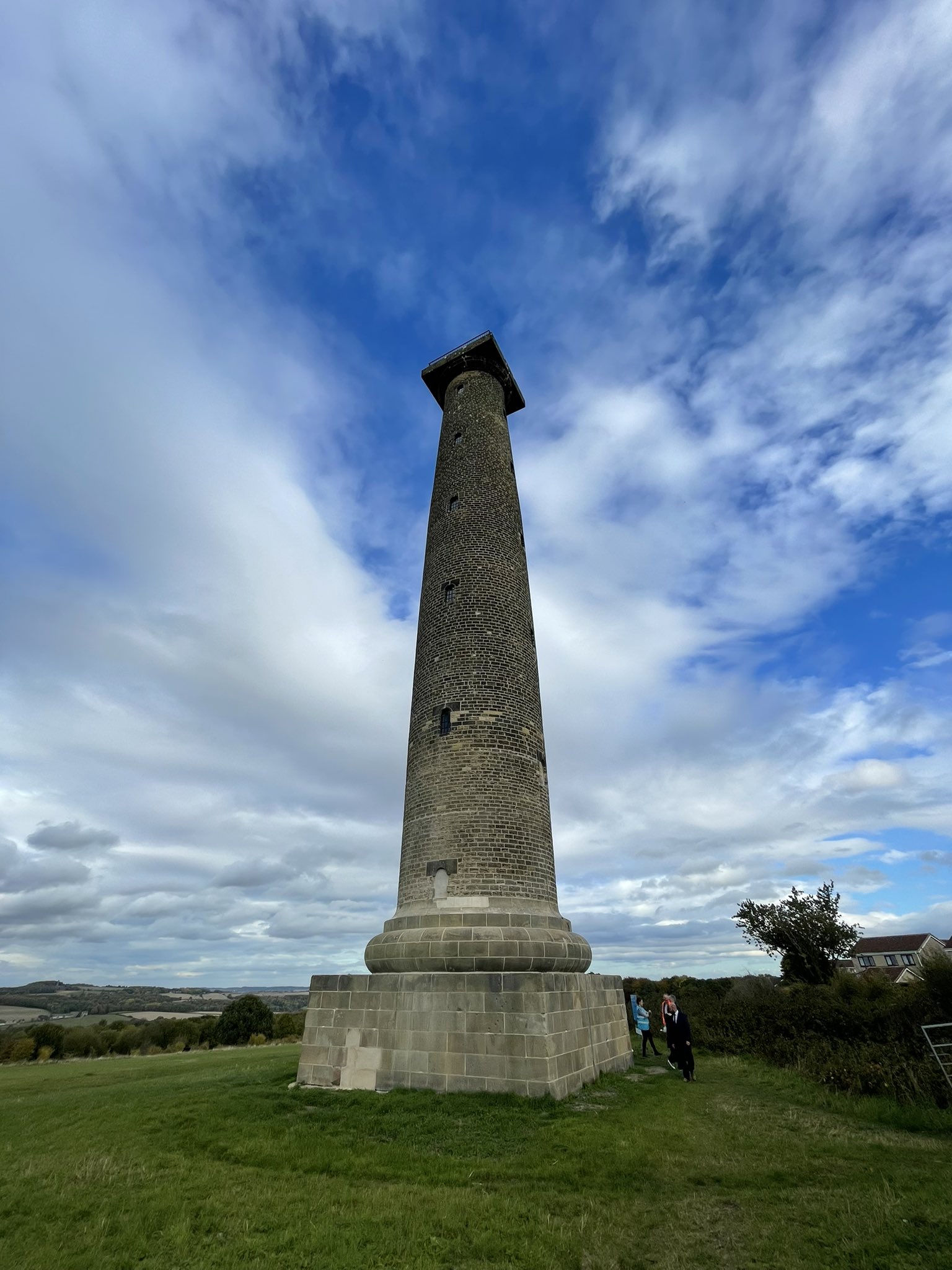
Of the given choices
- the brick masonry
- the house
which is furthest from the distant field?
the house

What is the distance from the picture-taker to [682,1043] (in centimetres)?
1252

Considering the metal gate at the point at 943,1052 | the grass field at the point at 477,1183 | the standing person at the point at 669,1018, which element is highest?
the standing person at the point at 669,1018

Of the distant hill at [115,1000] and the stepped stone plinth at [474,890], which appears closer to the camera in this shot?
the stepped stone plinth at [474,890]

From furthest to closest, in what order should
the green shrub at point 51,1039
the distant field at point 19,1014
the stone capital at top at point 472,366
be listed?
1. the distant field at point 19,1014
2. the green shrub at point 51,1039
3. the stone capital at top at point 472,366

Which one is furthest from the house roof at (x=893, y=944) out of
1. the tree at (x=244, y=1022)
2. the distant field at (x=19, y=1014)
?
the distant field at (x=19, y=1014)

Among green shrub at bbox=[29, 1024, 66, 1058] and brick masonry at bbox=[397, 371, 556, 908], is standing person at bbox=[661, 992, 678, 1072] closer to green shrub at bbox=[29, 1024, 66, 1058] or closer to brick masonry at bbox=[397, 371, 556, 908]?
brick masonry at bbox=[397, 371, 556, 908]

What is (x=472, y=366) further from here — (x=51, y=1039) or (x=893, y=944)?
(x=893, y=944)

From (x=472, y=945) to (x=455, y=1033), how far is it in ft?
4.69

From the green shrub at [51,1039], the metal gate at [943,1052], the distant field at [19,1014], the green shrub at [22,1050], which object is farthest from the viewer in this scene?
the distant field at [19,1014]

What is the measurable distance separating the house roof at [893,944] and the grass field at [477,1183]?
233ft

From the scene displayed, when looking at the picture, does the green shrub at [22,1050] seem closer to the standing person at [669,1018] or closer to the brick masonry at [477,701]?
the brick masonry at [477,701]

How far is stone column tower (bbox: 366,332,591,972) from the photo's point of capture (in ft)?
39.1

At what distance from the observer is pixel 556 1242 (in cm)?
498

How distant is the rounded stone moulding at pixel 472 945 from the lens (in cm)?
1138
